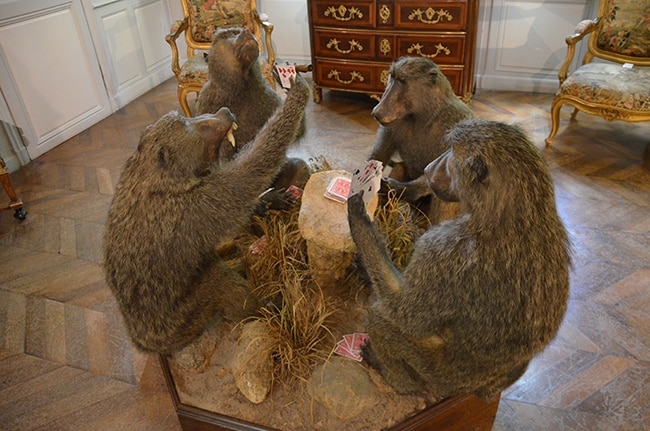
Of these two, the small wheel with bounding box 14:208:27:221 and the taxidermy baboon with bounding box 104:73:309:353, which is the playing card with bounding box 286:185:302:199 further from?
the small wheel with bounding box 14:208:27:221

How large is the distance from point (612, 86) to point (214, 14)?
10.9 ft

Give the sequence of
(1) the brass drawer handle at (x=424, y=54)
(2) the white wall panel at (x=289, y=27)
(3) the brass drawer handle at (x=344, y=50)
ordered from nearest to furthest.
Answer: (1) the brass drawer handle at (x=424, y=54)
(3) the brass drawer handle at (x=344, y=50)
(2) the white wall panel at (x=289, y=27)

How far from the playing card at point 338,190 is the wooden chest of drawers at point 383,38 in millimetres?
2559

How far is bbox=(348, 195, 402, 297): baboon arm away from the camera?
153 centimetres

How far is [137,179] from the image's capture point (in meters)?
1.60

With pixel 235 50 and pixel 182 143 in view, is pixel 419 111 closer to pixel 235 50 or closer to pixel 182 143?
pixel 235 50

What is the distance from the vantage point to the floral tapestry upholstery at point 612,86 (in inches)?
133

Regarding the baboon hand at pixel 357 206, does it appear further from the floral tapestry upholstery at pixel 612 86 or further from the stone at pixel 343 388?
the floral tapestry upholstery at pixel 612 86

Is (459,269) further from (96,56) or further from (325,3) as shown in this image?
(96,56)

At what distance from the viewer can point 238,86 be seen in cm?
217

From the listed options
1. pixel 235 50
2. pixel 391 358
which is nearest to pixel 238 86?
pixel 235 50

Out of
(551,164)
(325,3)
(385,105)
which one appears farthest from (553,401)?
(325,3)

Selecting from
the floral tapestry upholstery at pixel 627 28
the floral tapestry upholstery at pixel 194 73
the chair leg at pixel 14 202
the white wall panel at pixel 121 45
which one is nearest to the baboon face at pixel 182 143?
the chair leg at pixel 14 202

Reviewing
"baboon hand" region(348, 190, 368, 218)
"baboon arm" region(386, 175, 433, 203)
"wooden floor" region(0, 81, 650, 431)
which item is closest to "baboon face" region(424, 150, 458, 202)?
"baboon hand" region(348, 190, 368, 218)
